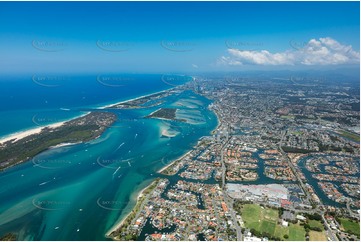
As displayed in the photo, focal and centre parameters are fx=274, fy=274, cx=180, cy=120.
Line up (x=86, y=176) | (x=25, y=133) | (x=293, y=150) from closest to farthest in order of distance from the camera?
1. (x=86, y=176)
2. (x=293, y=150)
3. (x=25, y=133)

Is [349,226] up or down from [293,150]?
up

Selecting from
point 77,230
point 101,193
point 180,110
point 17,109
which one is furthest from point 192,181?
point 17,109

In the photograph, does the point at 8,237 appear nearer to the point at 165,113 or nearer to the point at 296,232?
the point at 296,232

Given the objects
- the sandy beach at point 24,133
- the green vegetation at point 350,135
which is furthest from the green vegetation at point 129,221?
the green vegetation at point 350,135

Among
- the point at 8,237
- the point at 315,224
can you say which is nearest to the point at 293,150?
the point at 315,224

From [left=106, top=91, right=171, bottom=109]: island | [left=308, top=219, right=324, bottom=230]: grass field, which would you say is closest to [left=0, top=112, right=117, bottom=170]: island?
[left=106, top=91, right=171, bottom=109]: island

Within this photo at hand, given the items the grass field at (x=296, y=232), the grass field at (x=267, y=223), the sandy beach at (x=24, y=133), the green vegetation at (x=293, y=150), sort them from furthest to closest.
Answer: the sandy beach at (x=24, y=133), the green vegetation at (x=293, y=150), the grass field at (x=267, y=223), the grass field at (x=296, y=232)

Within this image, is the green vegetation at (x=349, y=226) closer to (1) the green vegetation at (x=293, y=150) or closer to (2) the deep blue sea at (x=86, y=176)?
(1) the green vegetation at (x=293, y=150)

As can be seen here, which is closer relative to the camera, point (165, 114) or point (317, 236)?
point (317, 236)
